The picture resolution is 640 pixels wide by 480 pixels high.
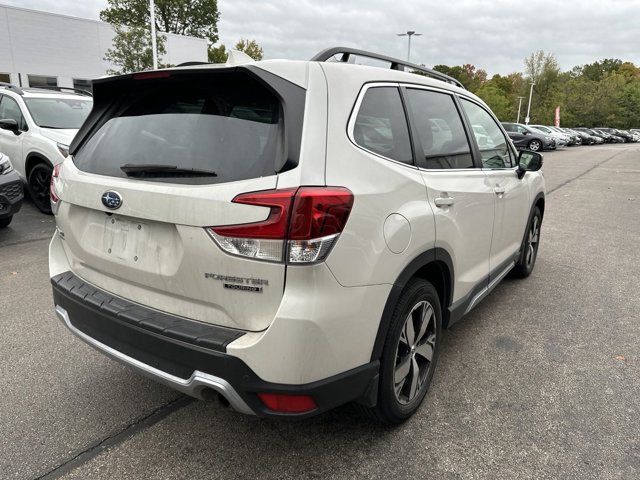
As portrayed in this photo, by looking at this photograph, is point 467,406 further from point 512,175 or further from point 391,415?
point 512,175

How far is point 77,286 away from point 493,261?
9.06 feet

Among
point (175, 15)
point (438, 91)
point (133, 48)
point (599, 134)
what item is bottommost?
point (599, 134)

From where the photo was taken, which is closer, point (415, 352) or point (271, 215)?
point (271, 215)

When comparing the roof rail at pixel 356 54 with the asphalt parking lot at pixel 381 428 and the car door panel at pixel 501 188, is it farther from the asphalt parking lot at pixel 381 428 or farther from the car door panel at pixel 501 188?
the asphalt parking lot at pixel 381 428

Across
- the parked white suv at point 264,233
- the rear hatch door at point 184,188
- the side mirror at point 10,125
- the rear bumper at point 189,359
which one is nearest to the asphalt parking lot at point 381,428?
the parked white suv at point 264,233

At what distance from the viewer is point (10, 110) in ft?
26.0

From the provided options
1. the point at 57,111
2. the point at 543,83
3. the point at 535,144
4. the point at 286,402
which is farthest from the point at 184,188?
the point at 543,83

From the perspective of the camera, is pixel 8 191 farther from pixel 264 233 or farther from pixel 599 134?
pixel 599 134

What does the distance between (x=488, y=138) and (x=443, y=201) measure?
1348mm

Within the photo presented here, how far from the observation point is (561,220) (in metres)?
8.27

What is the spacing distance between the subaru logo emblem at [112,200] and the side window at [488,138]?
2341 millimetres

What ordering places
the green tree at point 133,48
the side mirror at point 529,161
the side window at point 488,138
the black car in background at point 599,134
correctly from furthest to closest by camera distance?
the black car in background at point 599,134
the green tree at point 133,48
the side mirror at point 529,161
the side window at point 488,138

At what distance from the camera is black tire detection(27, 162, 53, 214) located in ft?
23.3

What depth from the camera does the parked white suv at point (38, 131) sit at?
6957mm
